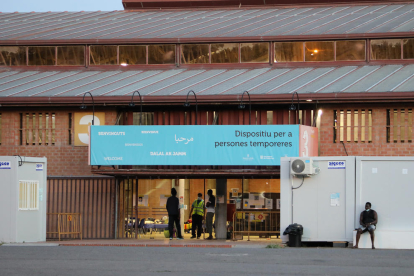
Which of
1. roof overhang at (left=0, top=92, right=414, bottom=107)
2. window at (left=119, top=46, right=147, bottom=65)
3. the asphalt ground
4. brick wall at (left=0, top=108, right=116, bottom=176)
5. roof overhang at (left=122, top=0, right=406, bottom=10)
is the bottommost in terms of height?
the asphalt ground

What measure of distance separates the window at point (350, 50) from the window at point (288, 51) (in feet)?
4.99

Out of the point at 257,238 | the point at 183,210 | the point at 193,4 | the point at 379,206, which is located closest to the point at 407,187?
the point at 379,206

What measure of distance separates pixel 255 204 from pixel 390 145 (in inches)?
206

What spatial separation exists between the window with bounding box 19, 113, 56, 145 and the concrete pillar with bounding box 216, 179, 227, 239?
6.45 m

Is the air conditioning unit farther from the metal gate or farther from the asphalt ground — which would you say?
the metal gate

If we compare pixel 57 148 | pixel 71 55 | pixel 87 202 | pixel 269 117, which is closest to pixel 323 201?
pixel 269 117

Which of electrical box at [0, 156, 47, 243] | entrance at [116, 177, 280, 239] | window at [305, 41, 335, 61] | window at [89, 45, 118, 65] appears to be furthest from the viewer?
window at [89, 45, 118, 65]

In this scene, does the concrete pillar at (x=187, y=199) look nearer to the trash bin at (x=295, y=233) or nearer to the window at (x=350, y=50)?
the trash bin at (x=295, y=233)

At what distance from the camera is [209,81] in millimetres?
27703

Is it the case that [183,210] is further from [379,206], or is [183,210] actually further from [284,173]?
[379,206]

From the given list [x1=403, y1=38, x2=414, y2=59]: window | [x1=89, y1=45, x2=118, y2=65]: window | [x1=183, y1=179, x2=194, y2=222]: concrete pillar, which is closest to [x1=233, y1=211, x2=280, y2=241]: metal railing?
[x1=183, y1=179, x2=194, y2=222]: concrete pillar

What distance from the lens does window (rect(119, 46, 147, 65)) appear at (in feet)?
99.1

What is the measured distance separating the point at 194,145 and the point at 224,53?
21.8 feet

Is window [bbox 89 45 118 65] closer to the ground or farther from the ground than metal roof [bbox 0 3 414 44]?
closer to the ground
